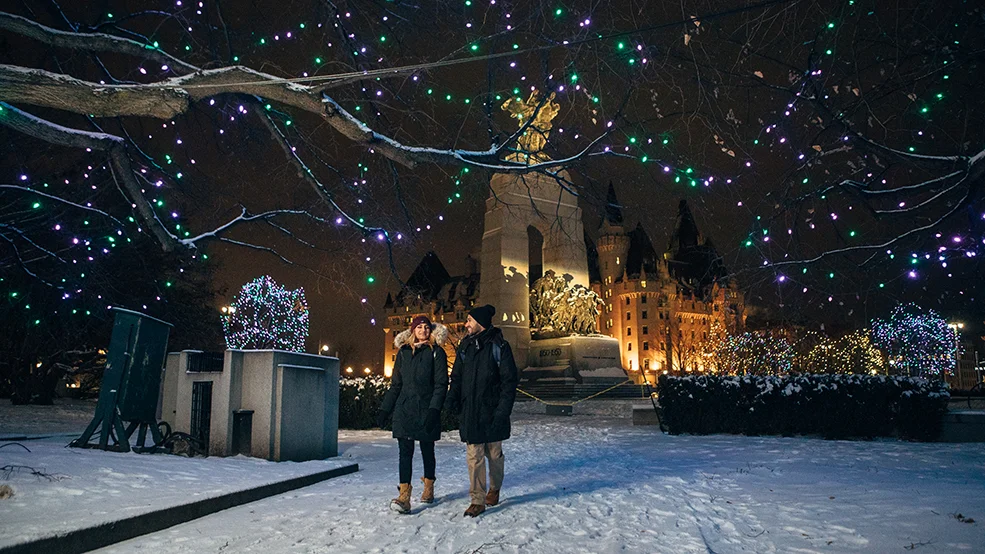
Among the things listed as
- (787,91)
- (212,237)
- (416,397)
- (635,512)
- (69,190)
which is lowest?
(635,512)

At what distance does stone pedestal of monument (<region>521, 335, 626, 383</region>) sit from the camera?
116 feet

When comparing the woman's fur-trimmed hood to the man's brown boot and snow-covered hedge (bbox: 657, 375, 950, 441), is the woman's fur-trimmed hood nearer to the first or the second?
the man's brown boot

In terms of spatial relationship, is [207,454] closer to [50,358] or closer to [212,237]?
[212,237]

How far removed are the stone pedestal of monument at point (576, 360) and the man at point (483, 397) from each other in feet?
92.2

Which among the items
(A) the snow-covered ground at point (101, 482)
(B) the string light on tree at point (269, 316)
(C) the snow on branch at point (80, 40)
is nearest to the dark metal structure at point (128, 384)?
(A) the snow-covered ground at point (101, 482)

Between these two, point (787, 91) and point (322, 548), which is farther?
point (787, 91)

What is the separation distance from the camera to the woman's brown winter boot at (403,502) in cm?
658

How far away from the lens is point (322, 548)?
5254mm

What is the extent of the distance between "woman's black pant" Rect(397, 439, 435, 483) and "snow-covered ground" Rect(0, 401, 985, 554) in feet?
1.08

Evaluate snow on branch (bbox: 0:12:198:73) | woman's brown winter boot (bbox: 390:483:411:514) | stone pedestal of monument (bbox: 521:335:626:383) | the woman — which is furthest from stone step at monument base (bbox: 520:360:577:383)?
snow on branch (bbox: 0:12:198:73)

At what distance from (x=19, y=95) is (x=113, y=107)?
740 mm

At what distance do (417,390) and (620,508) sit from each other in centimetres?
229

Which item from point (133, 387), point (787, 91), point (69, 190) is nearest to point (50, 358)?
point (69, 190)

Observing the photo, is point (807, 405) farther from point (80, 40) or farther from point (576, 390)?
point (576, 390)
